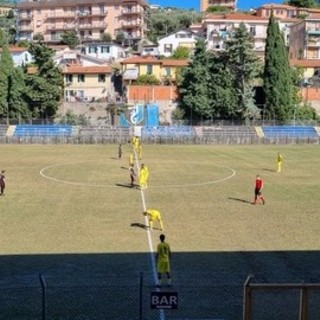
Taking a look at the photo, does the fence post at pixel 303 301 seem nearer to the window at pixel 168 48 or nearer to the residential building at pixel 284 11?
the window at pixel 168 48

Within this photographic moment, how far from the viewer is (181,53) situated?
97.1 meters

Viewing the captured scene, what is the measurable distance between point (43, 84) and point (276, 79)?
87.8 ft

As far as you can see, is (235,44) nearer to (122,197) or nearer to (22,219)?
(122,197)

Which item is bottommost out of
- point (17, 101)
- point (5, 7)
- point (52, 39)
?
point (17, 101)

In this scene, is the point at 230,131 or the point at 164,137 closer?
the point at 164,137

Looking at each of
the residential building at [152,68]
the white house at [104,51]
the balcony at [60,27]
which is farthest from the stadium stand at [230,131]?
the balcony at [60,27]

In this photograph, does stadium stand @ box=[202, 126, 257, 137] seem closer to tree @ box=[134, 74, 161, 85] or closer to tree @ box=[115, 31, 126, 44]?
tree @ box=[134, 74, 161, 85]

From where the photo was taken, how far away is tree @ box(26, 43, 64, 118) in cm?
6475

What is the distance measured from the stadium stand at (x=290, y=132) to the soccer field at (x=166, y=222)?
18.1m

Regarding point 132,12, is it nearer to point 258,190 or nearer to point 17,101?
point 17,101

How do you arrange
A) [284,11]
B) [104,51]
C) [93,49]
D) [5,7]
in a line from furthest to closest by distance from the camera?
[5,7], [284,11], [93,49], [104,51]

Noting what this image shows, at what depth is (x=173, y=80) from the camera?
78.6 m

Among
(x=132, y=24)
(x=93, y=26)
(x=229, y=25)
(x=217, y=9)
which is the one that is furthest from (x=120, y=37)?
(x=217, y=9)

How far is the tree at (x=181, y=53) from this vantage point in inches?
3807
